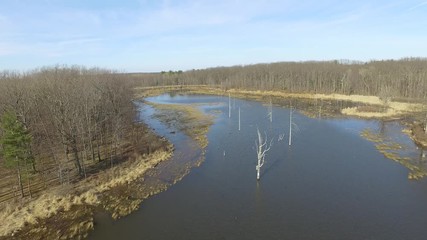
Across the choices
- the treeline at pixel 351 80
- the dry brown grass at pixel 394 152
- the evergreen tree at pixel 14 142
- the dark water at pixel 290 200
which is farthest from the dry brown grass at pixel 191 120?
the treeline at pixel 351 80

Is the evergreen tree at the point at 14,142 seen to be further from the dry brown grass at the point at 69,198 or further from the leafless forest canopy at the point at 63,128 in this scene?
the dry brown grass at the point at 69,198

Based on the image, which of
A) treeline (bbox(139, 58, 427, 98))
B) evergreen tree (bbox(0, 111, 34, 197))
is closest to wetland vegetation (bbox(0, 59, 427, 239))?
evergreen tree (bbox(0, 111, 34, 197))

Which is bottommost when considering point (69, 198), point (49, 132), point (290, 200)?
point (290, 200)

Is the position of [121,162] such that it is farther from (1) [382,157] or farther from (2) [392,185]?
(1) [382,157]

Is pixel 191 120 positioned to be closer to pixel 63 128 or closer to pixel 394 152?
pixel 63 128

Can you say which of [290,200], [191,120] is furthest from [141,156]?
[191,120]

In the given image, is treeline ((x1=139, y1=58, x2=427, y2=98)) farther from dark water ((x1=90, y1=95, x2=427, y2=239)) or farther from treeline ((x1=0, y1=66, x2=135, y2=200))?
treeline ((x1=0, y1=66, x2=135, y2=200))

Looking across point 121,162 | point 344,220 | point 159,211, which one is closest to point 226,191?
point 159,211

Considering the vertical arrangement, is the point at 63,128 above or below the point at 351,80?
below
